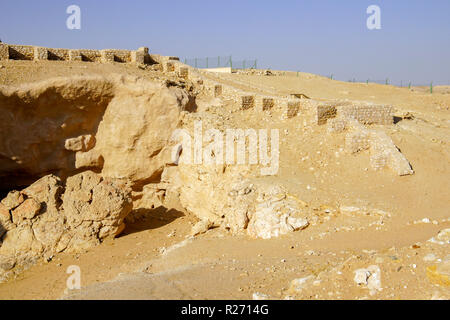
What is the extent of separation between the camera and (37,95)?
11.6 metres

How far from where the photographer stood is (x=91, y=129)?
42.8 feet

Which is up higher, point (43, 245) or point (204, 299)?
point (204, 299)

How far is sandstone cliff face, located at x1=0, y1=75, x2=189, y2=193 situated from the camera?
39.2 ft

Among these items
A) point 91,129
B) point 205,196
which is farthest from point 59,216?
point 205,196

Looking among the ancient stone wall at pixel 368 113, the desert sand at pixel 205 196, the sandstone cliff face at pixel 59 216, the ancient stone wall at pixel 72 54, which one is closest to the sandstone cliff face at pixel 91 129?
the desert sand at pixel 205 196

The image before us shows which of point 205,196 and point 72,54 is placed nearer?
point 205,196

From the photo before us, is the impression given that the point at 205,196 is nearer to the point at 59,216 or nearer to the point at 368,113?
the point at 59,216

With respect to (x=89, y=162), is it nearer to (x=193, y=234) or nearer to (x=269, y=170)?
(x=193, y=234)

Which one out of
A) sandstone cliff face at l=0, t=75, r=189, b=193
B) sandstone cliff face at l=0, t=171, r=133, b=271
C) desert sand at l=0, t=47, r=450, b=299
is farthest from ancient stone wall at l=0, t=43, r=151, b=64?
sandstone cliff face at l=0, t=171, r=133, b=271

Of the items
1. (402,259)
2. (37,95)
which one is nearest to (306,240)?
(402,259)

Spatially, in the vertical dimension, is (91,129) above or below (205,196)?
above

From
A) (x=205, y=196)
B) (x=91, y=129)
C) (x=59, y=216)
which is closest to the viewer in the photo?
(x=59, y=216)

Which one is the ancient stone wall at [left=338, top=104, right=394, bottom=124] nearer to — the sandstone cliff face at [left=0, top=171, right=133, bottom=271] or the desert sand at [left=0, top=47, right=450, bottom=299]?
the desert sand at [left=0, top=47, right=450, bottom=299]
